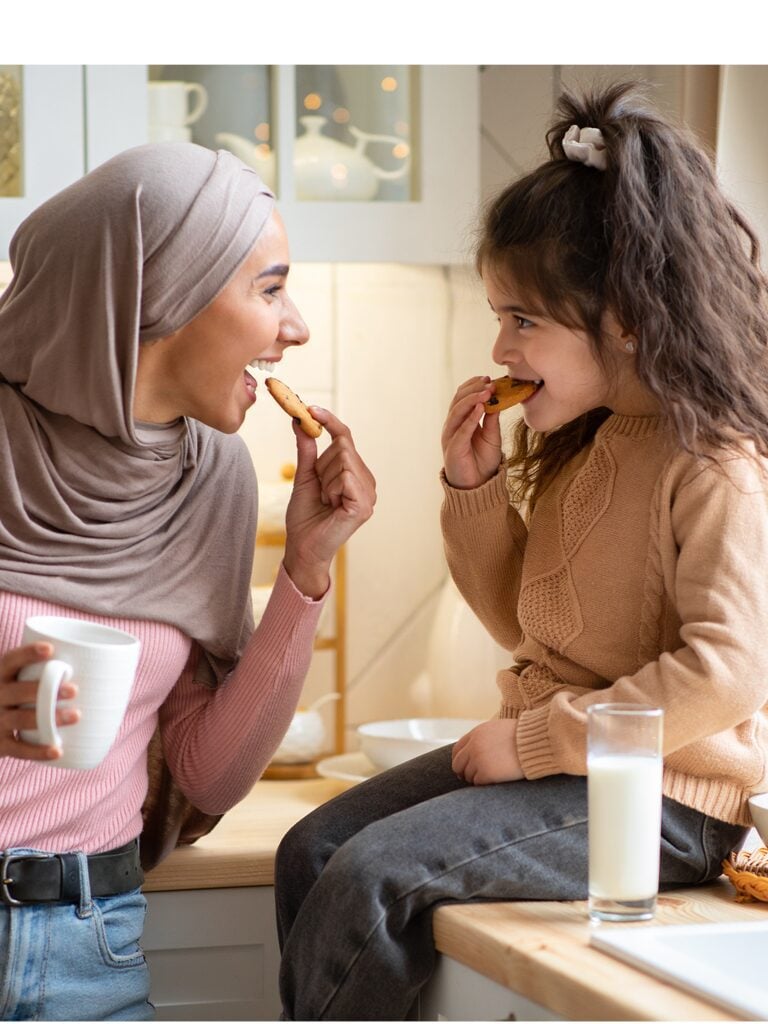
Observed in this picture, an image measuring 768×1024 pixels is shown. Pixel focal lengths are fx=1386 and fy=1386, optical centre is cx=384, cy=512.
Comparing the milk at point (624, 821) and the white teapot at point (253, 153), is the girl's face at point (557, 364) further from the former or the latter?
the white teapot at point (253, 153)

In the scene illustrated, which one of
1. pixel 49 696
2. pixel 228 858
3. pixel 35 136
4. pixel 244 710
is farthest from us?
pixel 35 136

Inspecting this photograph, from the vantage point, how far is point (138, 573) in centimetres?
141

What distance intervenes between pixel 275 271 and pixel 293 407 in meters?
0.16

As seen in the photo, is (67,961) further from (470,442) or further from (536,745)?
(470,442)

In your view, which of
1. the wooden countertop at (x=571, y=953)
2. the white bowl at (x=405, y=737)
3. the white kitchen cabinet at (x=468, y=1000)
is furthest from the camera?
the white bowl at (x=405, y=737)

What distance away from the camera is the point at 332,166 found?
78.7 inches

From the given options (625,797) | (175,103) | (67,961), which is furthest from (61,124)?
(625,797)

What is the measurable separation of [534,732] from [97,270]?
0.59m

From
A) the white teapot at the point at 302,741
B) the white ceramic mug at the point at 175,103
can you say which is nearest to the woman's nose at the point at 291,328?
the white ceramic mug at the point at 175,103

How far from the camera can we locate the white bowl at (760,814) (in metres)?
1.25

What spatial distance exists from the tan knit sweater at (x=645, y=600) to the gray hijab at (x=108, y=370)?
1.06 ft

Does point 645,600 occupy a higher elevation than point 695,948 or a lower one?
higher

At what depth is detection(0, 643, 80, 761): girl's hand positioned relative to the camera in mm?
1041
